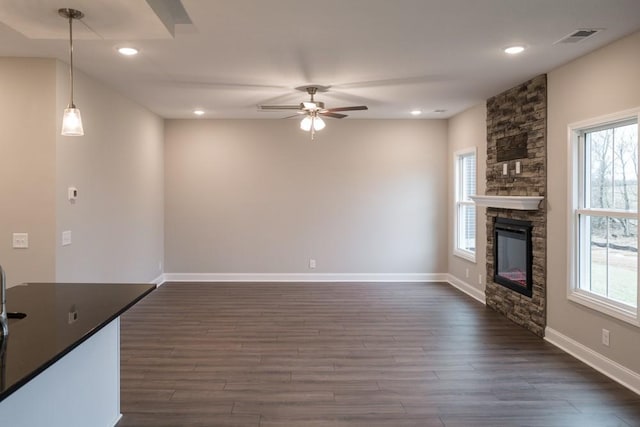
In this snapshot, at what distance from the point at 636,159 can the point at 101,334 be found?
394 cm

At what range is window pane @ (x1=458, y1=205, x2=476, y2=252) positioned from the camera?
684 centimetres

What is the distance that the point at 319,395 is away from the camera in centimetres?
332

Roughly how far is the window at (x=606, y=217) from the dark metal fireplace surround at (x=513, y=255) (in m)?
0.74

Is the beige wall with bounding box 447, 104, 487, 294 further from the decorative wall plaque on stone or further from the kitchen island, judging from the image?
the kitchen island

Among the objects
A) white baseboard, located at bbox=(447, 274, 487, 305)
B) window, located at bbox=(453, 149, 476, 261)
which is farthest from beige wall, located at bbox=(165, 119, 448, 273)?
white baseboard, located at bbox=(447, 274, 487, 305)

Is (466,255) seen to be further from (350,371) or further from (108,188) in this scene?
(108,188)

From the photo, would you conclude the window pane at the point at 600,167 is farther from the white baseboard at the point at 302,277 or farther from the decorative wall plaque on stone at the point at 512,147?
the white baseboard at the point at 302,277

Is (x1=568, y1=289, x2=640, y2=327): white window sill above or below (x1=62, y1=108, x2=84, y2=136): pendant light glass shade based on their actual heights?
below

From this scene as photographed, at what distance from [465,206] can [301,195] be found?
8.57 feet

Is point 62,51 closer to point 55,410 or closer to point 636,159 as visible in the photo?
point 55,410

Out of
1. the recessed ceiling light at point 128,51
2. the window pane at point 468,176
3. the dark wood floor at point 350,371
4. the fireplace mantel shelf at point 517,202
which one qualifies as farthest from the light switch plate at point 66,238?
the window pane at point 468,176

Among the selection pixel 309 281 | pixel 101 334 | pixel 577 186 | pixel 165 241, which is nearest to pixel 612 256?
pixel 577 186

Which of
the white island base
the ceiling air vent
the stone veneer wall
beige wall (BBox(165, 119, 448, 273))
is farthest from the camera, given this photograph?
beige wall (BBox(165, 119, 448, 273))

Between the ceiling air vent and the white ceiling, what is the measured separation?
0.07 m
